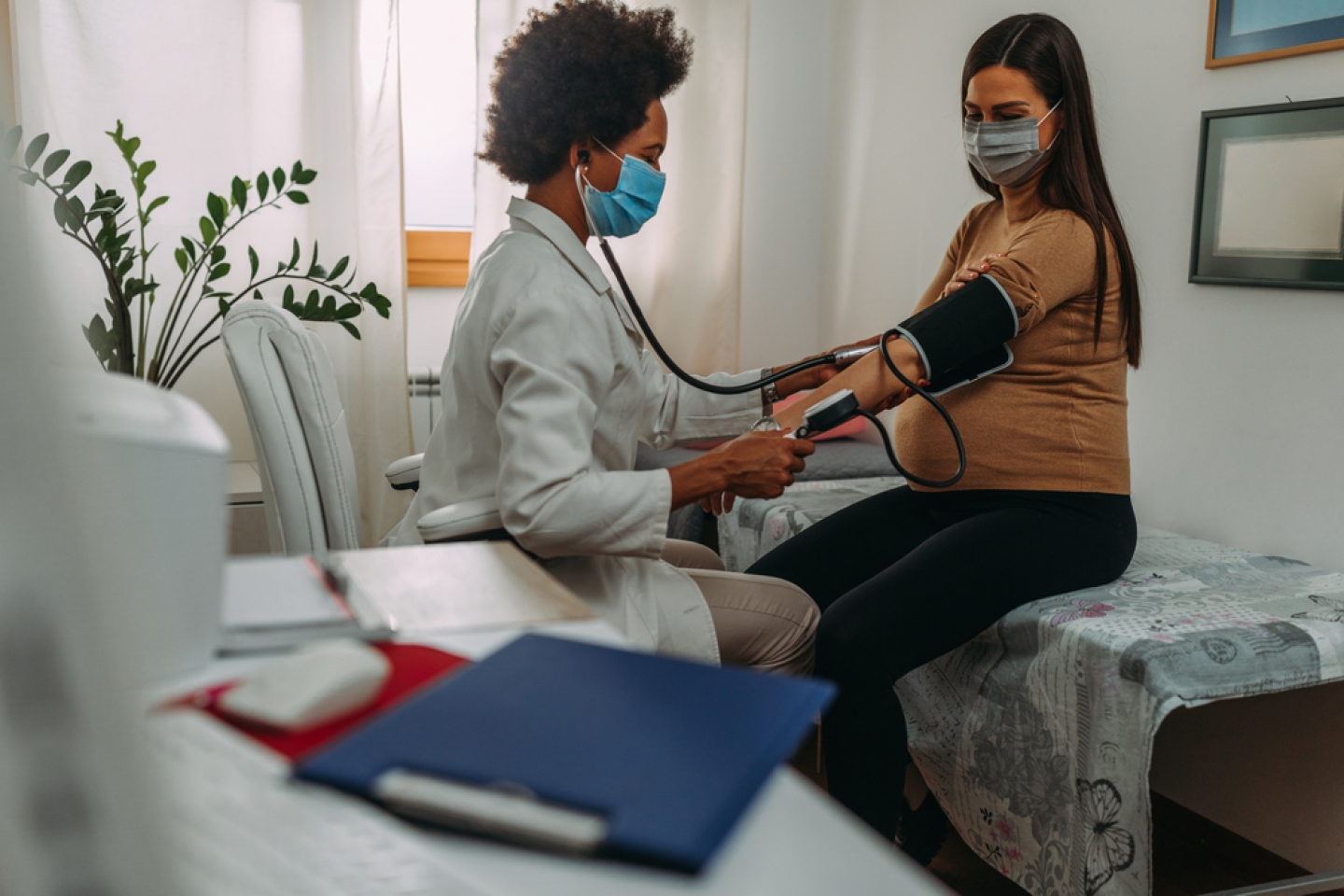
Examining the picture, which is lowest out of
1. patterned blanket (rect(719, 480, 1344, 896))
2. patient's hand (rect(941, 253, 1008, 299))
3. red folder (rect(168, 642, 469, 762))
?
patterned blanket (rect(719, 480, 1344, 896))

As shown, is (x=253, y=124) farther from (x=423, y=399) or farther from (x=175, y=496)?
(x=175, y=496)

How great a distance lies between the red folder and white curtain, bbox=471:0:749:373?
2.62 meters

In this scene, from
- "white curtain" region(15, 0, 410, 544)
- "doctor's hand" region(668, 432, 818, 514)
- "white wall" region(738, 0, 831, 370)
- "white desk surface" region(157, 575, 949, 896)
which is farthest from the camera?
"white wall" region(738, 0, 831, 370)

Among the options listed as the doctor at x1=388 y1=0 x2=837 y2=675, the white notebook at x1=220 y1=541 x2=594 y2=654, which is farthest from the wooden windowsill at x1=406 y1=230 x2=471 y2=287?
the white notebook at x1=220 y1=541 x2=594 y2=654

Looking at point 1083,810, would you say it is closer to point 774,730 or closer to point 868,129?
point 774,730

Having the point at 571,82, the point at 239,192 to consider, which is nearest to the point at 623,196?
the point at 571,82

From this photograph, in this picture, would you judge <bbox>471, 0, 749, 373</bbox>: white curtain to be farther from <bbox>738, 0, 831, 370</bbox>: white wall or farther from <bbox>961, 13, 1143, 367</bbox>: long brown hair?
<bbox>961, 13, 1143, 367</bbox>: long brown hair

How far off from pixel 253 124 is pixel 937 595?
2.29m

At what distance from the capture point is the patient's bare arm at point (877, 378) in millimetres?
1533

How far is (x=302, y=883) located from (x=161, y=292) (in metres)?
2.70

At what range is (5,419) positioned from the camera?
18cm

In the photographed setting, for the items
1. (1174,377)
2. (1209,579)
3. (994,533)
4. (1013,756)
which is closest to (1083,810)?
(1013,756)

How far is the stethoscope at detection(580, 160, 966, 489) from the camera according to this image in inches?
54.6

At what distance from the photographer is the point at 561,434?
112 centimetres
